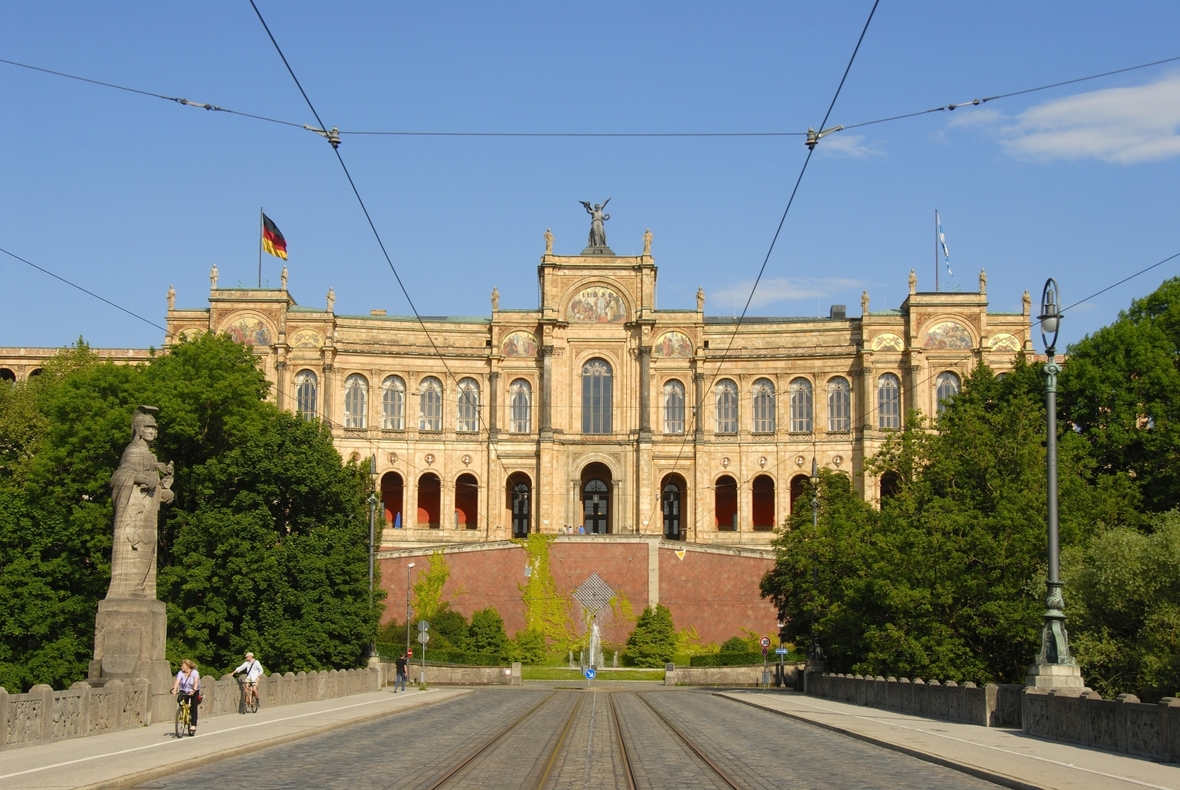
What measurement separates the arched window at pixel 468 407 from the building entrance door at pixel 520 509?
4.83m

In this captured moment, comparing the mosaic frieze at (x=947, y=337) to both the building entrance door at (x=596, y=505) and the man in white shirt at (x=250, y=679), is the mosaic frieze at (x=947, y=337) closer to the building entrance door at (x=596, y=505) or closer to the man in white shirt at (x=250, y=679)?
the building entrance door at (x=596, y=505)

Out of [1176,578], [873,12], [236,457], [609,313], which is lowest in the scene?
[1176,578]

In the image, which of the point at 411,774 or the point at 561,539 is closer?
the point at 411,774

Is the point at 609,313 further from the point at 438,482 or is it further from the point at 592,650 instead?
the point at 592,650

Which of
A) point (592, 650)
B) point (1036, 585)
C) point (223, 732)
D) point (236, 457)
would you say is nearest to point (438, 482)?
point (592, 650)

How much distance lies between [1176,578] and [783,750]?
44.9ft

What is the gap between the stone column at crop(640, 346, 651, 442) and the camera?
8381 cm

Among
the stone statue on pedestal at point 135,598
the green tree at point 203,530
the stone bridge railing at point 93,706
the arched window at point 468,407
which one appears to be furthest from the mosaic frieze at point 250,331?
the stone statue on pedestal at point 135,598

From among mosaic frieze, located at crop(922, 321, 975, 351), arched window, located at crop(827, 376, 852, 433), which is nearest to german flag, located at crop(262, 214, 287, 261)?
arched window, located at crop(827, 376, 852, 433)

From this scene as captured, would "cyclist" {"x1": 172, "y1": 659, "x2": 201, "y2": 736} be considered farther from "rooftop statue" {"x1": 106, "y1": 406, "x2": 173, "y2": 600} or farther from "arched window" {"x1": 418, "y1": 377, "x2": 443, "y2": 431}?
"arched window" {"x1": 418, "y1": 377, "x2": 443, "y2": 431}

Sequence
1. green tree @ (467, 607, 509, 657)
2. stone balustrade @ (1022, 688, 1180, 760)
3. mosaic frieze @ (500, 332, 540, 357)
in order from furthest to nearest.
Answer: mosaic frieze @ (500, 332, 540, 357), green tree @ (467, 607, 509, 657), stone balustrade @ (1022, 688, 1180, 760)

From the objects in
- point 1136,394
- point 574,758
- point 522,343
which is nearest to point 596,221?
point 522,343

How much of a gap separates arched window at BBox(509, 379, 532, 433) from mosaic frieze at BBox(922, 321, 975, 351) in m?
24.8

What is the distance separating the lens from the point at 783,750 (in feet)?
69.5
